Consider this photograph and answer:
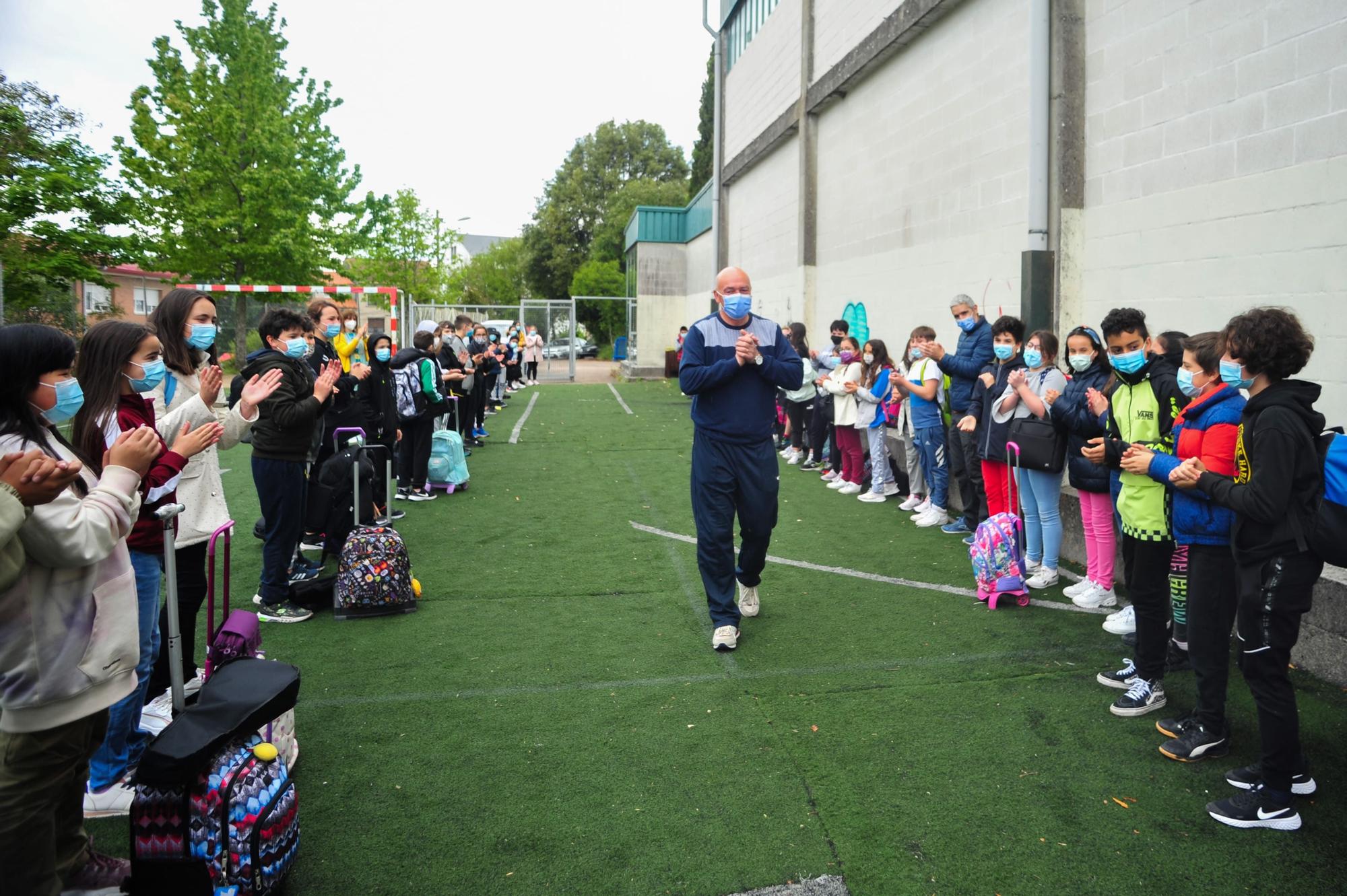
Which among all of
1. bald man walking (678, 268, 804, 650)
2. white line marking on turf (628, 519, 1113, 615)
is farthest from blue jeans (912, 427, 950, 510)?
bald man walking (678, 268, 804, 650)

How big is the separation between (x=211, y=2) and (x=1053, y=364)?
24413mm

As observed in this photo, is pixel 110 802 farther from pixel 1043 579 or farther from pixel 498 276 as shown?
pixel 498 276

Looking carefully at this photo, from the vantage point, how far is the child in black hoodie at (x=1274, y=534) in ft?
10.8

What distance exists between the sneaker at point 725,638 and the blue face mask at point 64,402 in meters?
3.45

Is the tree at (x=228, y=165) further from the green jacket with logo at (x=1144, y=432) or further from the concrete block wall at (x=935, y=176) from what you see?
the green jacket with logo at (x=1144, y=432)

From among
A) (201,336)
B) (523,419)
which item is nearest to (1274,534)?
(201,336)

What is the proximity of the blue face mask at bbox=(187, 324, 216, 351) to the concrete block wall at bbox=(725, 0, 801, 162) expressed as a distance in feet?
45.4

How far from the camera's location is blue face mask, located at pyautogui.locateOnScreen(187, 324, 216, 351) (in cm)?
442

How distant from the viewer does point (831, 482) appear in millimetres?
10867

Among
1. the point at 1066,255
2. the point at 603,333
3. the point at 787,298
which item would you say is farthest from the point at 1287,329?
the point at 603,333

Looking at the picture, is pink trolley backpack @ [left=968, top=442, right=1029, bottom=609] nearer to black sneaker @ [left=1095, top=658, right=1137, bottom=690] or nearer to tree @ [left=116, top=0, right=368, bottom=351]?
black sneaker @ [left=1095, top=658, right=1137, bottom=690]

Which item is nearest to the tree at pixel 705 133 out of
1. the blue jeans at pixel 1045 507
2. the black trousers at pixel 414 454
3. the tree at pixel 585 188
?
the tree at pixel 585 188

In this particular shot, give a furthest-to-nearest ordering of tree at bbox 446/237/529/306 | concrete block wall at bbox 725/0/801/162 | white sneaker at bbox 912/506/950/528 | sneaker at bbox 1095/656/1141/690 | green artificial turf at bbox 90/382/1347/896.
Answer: tree at bbox 446/237/529/306 < concrete block wall at bbox 725/0/801/162 < white sneaker at bbox 912/506/950/528 < sneaker at bbox 1095/656/1141/690 < green artificial turf at bbox 90/382/1347/896

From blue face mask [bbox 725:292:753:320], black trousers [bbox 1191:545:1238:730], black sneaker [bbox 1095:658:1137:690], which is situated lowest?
black sneaker [bbox 1095:658:1137:690]
